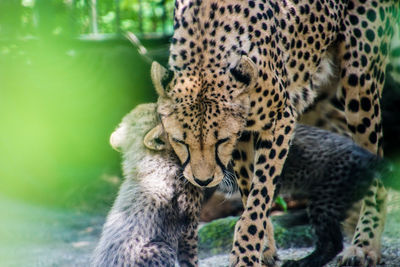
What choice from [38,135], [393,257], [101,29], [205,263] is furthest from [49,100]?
[393,257]

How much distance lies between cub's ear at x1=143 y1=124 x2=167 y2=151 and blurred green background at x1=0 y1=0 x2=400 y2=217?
280 centimetres

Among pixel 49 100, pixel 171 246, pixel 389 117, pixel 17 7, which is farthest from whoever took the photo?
pixel 49 100

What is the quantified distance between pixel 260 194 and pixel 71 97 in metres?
4.40

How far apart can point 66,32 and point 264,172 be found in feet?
13.4

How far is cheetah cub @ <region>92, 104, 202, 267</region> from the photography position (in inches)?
159

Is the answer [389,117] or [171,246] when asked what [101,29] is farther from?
[171,246]

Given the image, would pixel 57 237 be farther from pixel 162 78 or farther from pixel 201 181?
pixel 201 181

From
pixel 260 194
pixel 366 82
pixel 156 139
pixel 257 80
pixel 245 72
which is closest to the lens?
pixel 245 72

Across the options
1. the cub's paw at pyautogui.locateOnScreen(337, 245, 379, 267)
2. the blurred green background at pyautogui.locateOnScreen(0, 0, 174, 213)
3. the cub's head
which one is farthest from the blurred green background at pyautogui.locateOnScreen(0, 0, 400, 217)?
the cub's head

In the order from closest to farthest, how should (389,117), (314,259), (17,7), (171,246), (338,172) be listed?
(171,246) < (314,259) < (338,172) < (17,7) < (389,117)

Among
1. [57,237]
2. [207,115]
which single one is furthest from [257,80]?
[57,237]

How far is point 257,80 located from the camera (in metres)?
4.20

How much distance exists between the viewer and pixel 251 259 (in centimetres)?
434

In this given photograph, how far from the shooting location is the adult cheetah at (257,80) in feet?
13.4
